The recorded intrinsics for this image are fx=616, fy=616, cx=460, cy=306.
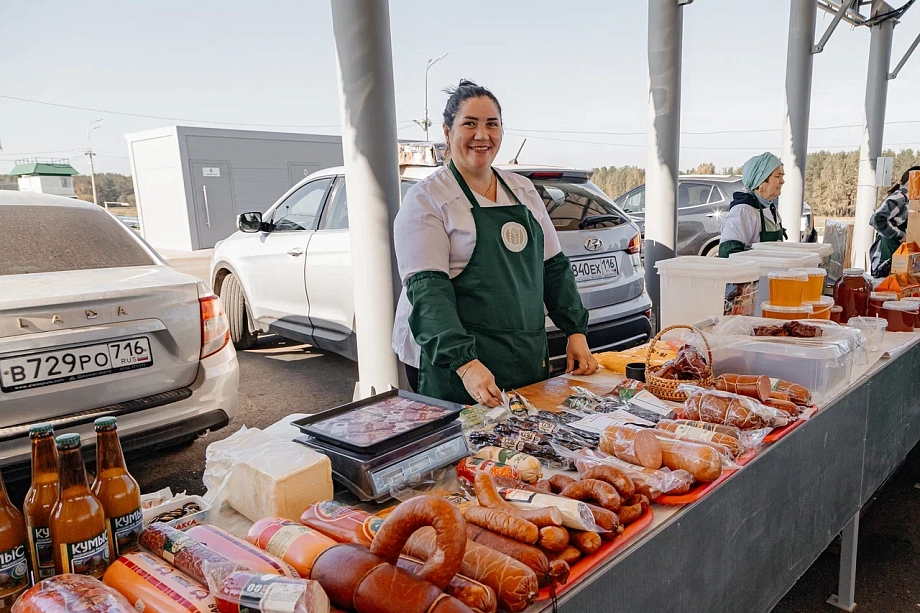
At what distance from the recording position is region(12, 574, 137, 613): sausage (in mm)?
869

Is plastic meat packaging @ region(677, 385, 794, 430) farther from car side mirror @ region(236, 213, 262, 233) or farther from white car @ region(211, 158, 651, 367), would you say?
car side mirror @ region(236, 213, 262, 233)

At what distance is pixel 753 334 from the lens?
247 centimetres

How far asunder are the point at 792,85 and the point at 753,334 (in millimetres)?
8629

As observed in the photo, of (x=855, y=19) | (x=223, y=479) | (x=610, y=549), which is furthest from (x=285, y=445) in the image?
(x=855, y=19)

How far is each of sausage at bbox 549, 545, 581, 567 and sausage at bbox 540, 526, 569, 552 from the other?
0.01m

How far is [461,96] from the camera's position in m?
2.21

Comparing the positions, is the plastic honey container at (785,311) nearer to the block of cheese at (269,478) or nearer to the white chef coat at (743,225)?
the white chef coat at (743,225)

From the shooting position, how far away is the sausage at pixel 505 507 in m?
1.14

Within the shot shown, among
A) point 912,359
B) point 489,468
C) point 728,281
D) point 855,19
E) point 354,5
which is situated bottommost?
point 912,359

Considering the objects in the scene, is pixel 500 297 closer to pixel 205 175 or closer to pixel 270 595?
pixel 270 595

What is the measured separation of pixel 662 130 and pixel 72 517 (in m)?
6.37

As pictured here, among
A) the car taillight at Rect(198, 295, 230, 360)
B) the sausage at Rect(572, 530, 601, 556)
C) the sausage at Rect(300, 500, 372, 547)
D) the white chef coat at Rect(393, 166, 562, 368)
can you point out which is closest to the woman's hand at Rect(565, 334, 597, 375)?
the white chef coat at Rect(393, 166, 562, 368)

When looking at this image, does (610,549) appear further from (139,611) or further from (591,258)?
(591,258)

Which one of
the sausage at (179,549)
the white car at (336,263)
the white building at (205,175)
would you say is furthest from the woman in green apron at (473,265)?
the white building at (205,175)
